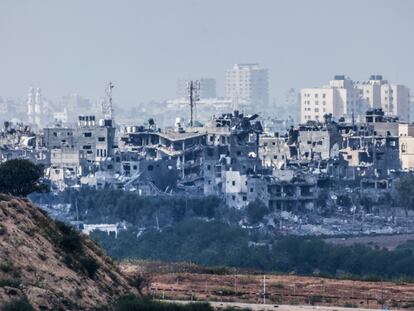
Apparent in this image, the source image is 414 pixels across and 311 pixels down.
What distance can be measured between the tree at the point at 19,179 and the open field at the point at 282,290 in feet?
11.1

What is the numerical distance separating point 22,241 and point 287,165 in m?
90.1

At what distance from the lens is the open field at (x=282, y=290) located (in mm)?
61312

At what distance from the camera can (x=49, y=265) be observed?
54.3 metres

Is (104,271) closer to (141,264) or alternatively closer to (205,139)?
(141,264)

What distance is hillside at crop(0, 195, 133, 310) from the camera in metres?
51.4

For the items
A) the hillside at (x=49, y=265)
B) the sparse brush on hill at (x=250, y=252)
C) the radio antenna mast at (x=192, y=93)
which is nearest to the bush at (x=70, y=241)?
the hillside at (x=49, y=265)

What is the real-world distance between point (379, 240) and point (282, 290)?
52.3 meters

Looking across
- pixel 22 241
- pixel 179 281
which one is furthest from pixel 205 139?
pixel 22 241

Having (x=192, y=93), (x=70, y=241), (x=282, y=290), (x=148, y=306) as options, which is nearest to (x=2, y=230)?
(x=70, y=241)

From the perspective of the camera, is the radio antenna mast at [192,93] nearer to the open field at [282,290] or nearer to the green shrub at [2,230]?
the open field at [282,290]

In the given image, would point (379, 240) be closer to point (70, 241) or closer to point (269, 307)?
point (269, 307)

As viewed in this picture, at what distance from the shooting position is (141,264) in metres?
75.1

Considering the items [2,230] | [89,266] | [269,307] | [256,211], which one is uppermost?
[256,211]

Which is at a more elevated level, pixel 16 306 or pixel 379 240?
pixel 379 240
